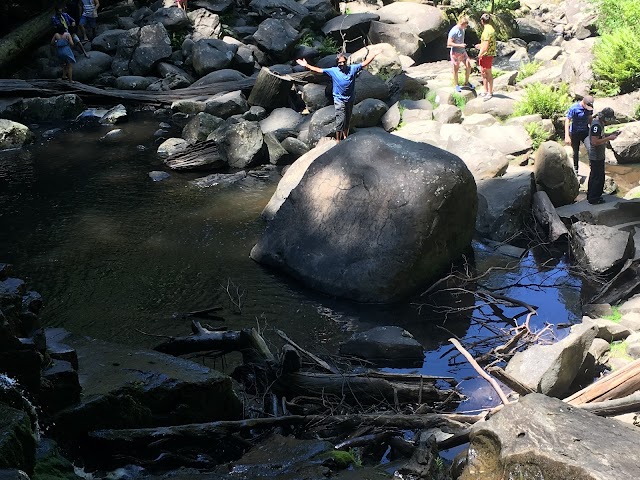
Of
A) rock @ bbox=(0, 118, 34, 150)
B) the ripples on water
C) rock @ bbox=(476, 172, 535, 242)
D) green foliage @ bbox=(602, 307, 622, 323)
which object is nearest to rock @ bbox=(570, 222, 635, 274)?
the ripples on water

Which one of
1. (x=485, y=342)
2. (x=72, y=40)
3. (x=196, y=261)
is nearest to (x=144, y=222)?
(x=196, y=261)

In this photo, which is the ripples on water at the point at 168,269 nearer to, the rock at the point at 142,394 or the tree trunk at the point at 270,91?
the rock at the point at 142,394

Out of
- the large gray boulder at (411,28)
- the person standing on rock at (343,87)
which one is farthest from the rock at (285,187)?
the large gray boulder at (411,28)

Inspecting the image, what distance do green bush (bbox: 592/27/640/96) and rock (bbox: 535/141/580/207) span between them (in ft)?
16.1

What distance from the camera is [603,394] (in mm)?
6199

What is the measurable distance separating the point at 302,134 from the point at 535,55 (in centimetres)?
882

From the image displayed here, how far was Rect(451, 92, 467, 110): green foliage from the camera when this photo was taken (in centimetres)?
1644

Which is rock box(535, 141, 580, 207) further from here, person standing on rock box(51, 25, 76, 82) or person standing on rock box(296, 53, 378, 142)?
person standing on rock box(51, 25, 76, 82)

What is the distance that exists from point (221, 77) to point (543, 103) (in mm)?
8382

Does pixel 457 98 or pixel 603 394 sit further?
pixel 457 98

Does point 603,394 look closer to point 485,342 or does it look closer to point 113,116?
point 485,342

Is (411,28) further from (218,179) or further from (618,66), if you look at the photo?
(218,179)

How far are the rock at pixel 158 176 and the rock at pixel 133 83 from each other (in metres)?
6.27

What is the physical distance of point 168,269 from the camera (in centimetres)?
984
